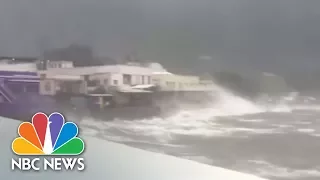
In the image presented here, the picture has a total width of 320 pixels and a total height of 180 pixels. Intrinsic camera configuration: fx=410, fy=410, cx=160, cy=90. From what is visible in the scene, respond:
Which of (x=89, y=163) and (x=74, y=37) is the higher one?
(x=74, y=37)

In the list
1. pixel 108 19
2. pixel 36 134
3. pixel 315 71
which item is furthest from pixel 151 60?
pixel 315 71

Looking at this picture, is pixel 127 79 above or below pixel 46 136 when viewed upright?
above

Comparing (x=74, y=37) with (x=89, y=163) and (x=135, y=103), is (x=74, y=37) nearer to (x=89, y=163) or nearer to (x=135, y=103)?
(x=135, y=103)

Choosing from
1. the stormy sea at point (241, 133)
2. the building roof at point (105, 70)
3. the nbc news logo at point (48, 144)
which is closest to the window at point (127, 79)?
the building roof at point (105, 70)

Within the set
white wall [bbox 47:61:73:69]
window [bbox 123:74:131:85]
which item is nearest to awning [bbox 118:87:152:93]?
window [bbox 123:74:131:85]

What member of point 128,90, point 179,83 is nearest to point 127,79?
point 128,90

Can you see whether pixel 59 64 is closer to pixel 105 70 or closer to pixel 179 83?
pixel 105 70

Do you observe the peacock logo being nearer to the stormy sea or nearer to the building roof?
the stormy sea

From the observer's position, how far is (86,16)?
169cm

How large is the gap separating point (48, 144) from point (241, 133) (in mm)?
806

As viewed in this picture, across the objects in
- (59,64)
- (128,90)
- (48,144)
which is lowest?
(48,144)

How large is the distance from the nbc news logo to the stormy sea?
77 mm

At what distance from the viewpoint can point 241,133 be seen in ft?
5.69

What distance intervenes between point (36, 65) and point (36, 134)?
283mm
